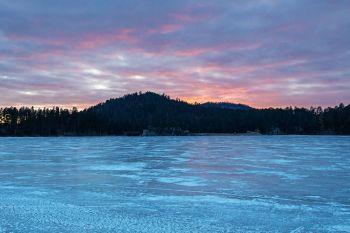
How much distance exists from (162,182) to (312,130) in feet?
497

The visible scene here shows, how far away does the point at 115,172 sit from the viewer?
16.4 m

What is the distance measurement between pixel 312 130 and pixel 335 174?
482 ft

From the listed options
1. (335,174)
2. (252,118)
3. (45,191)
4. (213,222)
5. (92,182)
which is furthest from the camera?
(252,118)

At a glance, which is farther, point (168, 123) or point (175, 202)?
point (168, 123)

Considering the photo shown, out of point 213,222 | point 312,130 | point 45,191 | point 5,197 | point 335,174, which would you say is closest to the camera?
point 213,222

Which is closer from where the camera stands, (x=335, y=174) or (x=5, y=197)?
(x=5, y=197)

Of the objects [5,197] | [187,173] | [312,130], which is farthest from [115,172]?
[312,130]

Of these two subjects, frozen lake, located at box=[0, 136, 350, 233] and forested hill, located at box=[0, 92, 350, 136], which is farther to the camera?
forested hill, located at box=[0, 92, 350, 136]

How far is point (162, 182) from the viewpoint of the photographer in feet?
43.8

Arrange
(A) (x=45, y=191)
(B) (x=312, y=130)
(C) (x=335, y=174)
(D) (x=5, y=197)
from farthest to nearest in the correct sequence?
(B) (x=312, y=130) < (C) (x=335, y=174) < (A) (x=45, y=191) < (D) (x=5, y=197)

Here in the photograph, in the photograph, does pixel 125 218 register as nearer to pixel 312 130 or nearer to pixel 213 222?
pixel 213 222

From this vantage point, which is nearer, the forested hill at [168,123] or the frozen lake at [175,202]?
the frozen lake at [175,202]

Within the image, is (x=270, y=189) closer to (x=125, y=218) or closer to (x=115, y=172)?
(x=125, y=218)

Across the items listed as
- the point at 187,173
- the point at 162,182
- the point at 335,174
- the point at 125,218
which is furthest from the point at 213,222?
the point at 335,174
